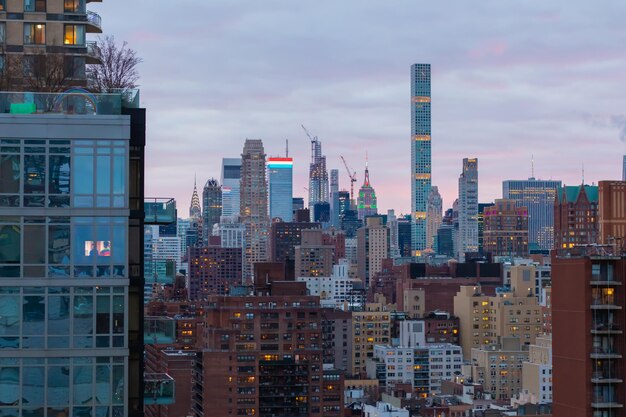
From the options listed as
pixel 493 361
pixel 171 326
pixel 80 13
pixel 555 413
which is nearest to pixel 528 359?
pixel 493 361

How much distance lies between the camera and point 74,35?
48.2 metres

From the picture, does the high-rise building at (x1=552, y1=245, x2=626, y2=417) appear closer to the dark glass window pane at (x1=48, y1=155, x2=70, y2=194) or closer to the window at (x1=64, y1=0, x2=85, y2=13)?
the window at (x1=64, y1=0, x2=85, y2=13)

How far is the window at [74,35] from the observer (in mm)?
47844

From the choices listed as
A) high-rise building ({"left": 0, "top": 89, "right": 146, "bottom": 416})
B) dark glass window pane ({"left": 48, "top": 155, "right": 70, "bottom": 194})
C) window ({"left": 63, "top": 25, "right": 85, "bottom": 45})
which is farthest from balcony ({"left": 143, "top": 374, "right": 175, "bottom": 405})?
window ({"left": 63, "top": 25, "right": 85, "bottom": 45})

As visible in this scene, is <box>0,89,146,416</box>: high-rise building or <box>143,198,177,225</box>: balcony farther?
<box>143,198,177,225</box>: balcony

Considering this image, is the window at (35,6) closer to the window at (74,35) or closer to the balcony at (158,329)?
the window at (74,35)

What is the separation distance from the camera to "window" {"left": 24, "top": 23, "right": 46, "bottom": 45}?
4778cm

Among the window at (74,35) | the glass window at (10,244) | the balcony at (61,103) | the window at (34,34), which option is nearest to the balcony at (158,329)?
the glass window at (10,244)

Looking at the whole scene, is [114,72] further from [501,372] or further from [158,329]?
[501,372]

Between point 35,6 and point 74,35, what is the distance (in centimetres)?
198

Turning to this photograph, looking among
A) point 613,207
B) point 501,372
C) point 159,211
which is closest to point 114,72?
point 159,211

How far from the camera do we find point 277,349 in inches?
5527

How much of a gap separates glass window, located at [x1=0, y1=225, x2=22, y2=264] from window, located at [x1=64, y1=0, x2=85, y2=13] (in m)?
26.5

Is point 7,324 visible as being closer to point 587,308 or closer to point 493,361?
point 587,308
